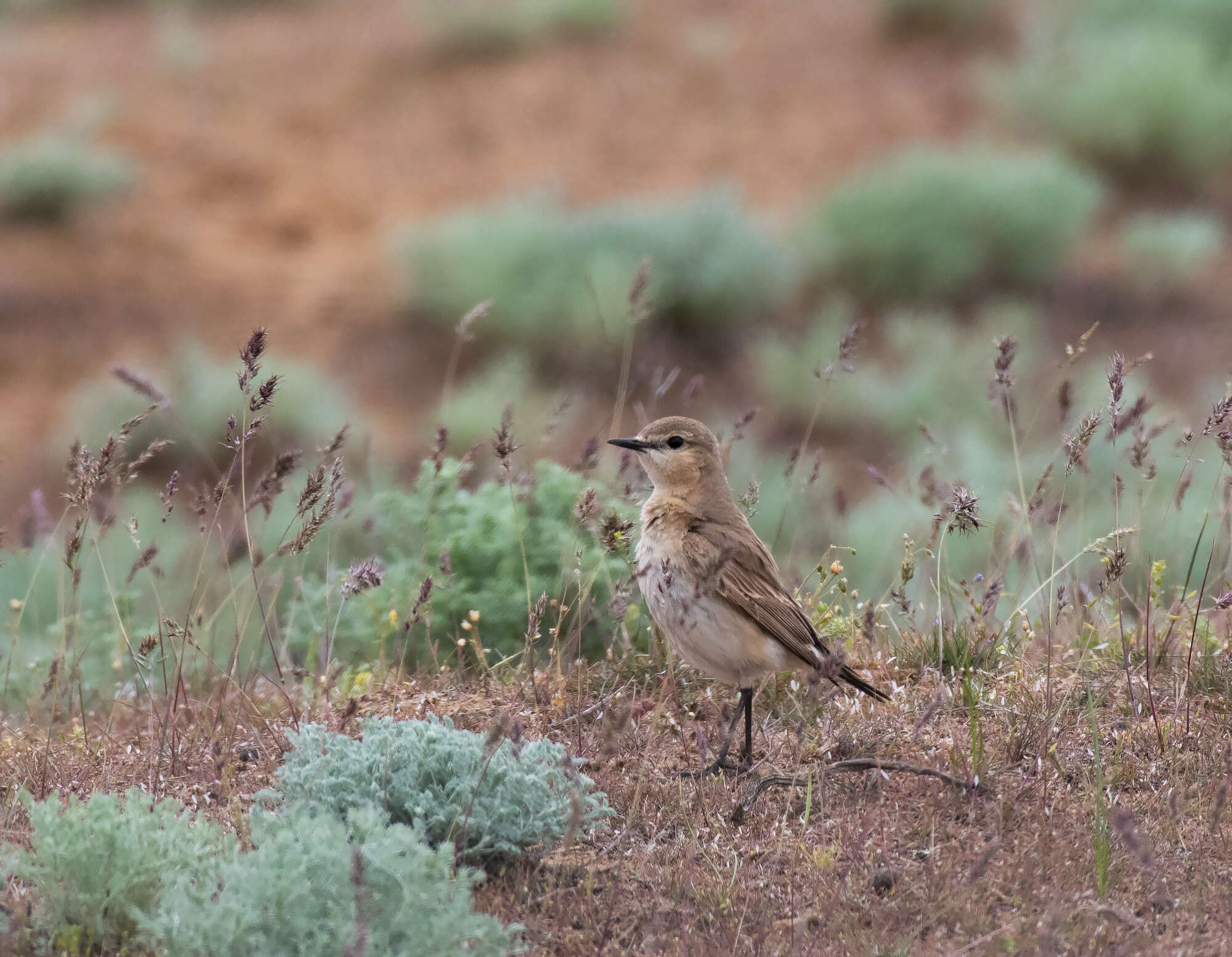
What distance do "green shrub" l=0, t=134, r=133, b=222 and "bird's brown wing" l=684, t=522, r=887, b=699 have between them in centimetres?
1185

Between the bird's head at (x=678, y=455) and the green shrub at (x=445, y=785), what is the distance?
1.25m

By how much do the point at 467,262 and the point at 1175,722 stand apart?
33.7 feet

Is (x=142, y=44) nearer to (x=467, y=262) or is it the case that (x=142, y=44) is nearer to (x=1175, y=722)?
(x=467, y=262)

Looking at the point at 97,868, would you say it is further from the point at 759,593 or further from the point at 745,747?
the point at 759,593

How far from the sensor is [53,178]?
45.7 ft

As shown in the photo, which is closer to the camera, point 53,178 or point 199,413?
point 199,413

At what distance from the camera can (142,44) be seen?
1841cm

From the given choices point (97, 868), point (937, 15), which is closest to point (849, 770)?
point (97, 868)

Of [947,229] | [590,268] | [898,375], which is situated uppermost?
[947,229]

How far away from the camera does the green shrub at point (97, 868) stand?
9.86 ft

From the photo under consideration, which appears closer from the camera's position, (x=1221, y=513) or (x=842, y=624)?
(x=1221, y=513)

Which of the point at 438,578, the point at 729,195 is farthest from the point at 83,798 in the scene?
the point at 729,195

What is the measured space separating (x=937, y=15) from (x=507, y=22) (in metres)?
6.08

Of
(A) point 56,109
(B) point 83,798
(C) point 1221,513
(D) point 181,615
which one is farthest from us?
(A) point 56,109
